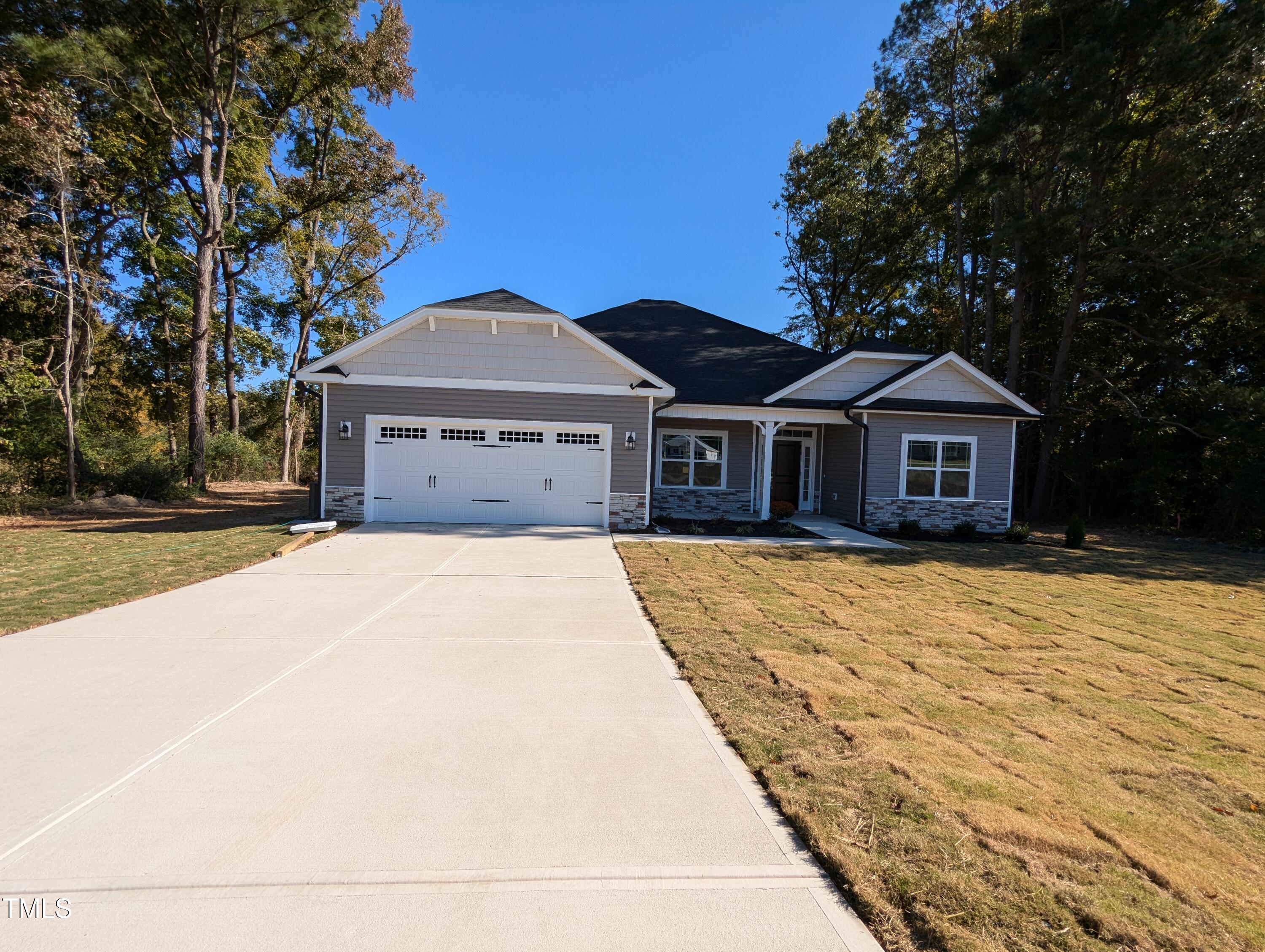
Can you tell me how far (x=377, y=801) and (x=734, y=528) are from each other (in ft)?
34.9

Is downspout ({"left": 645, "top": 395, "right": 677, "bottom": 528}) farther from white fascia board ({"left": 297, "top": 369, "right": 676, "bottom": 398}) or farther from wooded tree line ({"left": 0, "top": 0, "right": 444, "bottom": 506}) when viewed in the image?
wooded tree line ({"left": 0, "top": 0, "right": 444, "bottom": 506})

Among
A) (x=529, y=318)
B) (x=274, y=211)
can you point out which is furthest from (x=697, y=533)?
(x=274, y=211)

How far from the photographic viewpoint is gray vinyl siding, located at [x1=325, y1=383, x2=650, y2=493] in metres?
12.3

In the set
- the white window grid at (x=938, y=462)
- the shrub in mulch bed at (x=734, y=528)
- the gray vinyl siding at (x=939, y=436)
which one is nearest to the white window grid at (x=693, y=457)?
the shrub in mulch bed at (x=734, y=528)

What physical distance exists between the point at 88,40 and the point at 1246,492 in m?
30.4

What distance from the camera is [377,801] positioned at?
9.25 feet

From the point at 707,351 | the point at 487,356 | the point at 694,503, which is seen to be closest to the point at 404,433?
the point at 487,356

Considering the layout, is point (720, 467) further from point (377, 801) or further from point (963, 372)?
point (377, 801)

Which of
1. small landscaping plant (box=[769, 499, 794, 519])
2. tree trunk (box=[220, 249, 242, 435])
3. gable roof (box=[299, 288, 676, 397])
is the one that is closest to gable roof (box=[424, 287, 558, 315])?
gable roof (box=[299, 288, 676, 397])

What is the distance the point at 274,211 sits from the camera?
23.0 metres

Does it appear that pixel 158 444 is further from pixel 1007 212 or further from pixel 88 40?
pixel 1007 212

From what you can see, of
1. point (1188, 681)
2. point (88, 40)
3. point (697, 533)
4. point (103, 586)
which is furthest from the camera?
point (88, 40)

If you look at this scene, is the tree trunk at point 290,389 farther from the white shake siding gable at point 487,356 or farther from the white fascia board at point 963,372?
the white fascia board at point 963,372

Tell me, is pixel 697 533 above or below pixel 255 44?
below
